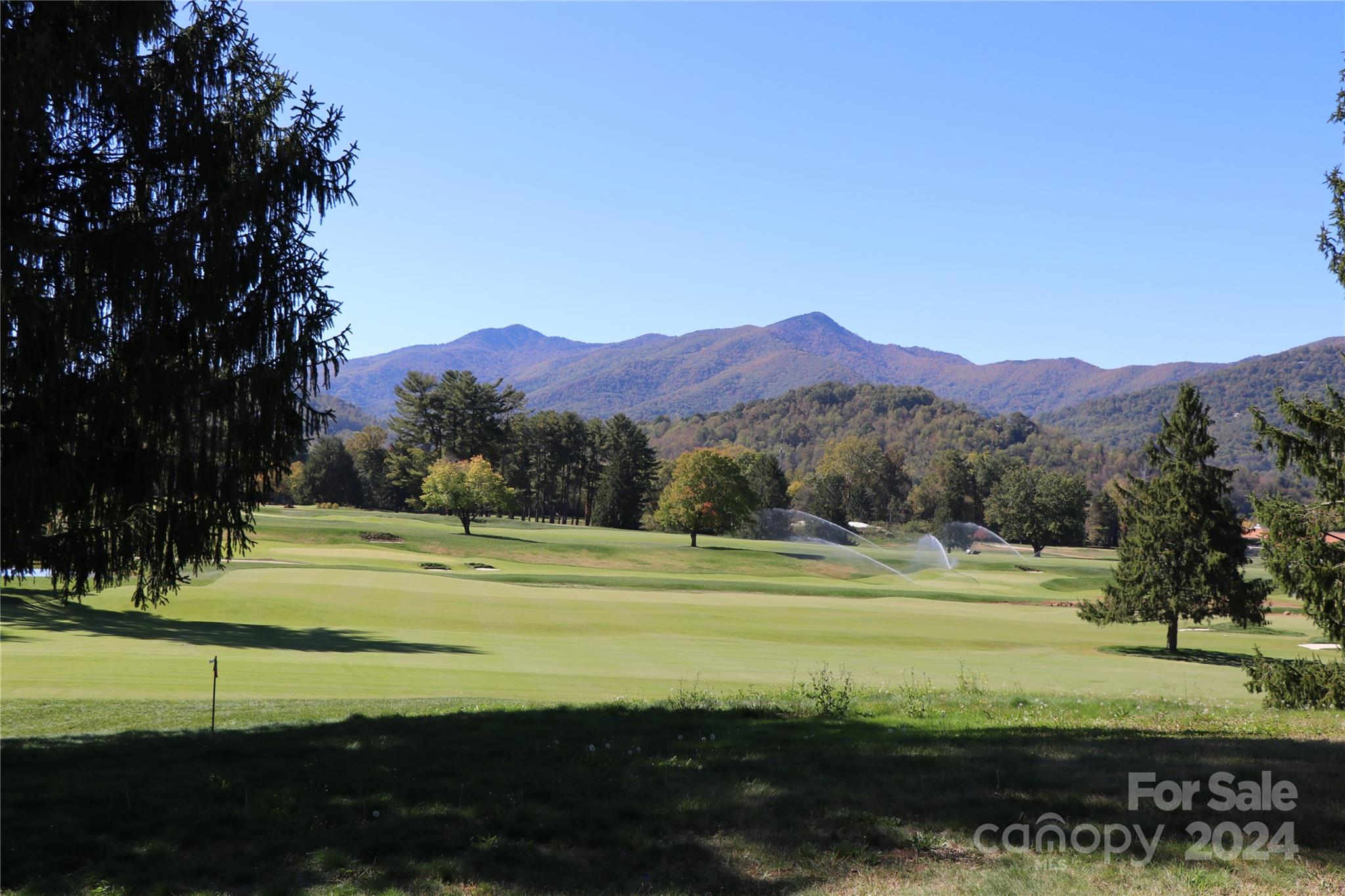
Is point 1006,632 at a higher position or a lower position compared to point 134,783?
lower

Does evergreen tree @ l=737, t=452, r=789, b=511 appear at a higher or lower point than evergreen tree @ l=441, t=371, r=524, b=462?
lower

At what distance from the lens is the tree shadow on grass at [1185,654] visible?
102ft

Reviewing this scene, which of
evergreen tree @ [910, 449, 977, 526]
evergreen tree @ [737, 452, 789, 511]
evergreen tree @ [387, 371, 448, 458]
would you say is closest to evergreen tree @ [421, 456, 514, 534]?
evergreen tree @ [387, 371, 448, 458]

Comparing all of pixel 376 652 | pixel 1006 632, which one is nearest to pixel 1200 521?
pixel 1006 632

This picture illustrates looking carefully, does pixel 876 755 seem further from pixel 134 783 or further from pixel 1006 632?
pixel 1006 632

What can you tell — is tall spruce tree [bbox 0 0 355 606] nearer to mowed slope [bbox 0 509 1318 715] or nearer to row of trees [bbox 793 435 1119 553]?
mowed slope [bbox 0 509 1318 715]

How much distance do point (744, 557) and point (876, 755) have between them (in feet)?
205

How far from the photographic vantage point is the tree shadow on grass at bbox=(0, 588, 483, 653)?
2239 cm

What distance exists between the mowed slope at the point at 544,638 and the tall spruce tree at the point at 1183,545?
1.64m

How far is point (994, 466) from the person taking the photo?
148750mm

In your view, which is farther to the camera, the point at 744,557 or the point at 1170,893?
the point at 744,557

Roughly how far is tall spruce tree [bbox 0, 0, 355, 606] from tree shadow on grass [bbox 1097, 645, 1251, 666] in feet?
95.7

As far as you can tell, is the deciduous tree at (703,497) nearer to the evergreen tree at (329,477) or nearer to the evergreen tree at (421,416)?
the evergreen tree at (421,416)

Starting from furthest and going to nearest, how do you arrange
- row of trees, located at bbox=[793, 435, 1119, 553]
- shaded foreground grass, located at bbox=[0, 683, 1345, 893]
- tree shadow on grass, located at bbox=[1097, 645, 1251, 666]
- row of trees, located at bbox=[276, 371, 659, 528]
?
row of trees, located at bbox=[793, 435, 1119, 553] → row of trees, located at bbox=[276, 371, 659, 528] → tree shadow on grass, located at bbox=[1097, 645, 1251, 666] → shaded foreground grass, located at bbox=[0, 683, 1345, 893]
